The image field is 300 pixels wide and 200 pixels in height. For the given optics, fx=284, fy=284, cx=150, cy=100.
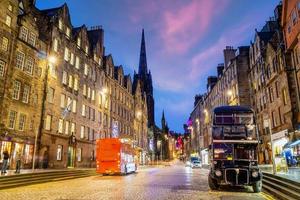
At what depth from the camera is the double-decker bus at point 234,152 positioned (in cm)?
1611

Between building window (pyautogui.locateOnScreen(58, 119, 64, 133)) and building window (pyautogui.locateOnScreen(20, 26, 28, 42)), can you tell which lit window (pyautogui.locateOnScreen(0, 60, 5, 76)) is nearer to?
building window (pyautogui.locateOnScreen(20, 26, 28, 42))

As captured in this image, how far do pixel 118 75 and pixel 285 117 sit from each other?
3699 centimetres

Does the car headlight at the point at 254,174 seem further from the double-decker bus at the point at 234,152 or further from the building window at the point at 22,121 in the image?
the building window at the point at 22,121

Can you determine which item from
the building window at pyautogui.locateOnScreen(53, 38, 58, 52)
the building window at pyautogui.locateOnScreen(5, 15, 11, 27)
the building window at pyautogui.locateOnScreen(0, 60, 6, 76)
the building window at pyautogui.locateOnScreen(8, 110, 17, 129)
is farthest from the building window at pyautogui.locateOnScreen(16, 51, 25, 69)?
the building window at pyautogui.locateOnScreen(53, 38, 58, 52)

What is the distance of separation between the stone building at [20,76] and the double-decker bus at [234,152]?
16646 mm

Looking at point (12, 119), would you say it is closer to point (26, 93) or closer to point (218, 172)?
point (26, 93)

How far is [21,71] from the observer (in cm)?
2930

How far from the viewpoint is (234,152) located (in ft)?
54.7

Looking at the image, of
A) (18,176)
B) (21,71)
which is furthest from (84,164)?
(18,176)

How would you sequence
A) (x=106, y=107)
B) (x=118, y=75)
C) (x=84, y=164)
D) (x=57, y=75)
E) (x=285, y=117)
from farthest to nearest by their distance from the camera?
(x=118, y=75) < (x=106, y=107) < (x=84, y=164) < (x=57, y=75) < (x=285, y=117)

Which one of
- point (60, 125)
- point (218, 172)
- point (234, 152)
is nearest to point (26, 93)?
point (60, 125)

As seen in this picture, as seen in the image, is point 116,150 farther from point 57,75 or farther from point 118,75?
point 118,75

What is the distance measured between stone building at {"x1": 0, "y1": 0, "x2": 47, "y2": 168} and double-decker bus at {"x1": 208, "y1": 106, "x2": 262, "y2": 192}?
16.6 meters

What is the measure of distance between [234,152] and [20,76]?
74.6 feet
